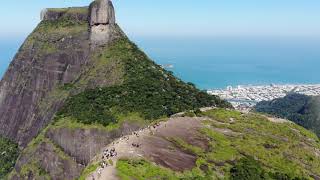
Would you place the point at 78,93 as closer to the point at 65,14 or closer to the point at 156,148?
the point at 65,14

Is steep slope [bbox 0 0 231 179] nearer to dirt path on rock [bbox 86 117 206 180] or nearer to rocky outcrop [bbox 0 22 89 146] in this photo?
rocky outcrop [bbox 0 22 89 146]

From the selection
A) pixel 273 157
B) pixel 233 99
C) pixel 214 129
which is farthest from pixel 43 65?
pixel 233 99

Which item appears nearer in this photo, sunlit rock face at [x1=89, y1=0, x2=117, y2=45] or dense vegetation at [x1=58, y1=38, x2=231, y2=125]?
dense vegetation at [x1=58, y1=38, x2=231, y2=125]

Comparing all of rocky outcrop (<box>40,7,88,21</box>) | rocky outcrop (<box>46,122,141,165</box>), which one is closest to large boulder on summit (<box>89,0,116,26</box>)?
rocky outcrop (<box>40,7,88,21</box>)

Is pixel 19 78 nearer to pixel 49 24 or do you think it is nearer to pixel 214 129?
pixel 49 24

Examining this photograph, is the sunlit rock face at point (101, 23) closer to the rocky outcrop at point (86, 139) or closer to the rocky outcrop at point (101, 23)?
the rocky outcrop at point (101, 23)

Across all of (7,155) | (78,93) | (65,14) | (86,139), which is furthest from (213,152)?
(65,14)

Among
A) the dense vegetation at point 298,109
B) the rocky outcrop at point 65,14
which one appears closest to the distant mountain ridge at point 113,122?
the rocky outcrop at point 65,14
